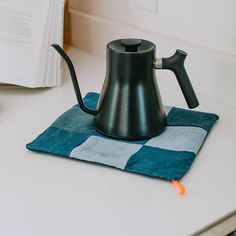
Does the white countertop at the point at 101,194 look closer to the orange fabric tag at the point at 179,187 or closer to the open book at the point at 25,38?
the orange fabric tag at the point at 179,187

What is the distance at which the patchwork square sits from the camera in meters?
0.81

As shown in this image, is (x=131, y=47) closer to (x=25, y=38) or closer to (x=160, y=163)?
(x=160, y=163)

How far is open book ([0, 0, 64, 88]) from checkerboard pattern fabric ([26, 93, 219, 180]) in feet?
0.61

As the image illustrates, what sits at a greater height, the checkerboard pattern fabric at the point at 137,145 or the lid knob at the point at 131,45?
the lid knob at the point at 131,45

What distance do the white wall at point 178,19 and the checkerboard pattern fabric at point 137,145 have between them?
6.8 inches

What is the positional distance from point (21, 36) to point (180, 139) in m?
0.43

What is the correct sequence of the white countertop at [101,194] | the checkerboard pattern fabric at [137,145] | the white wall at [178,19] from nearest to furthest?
the white countertop at [101,194], the checkerboard pattern fabric at [137,145], the white wall at [178,19]

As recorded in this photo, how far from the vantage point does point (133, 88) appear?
2.68 ft

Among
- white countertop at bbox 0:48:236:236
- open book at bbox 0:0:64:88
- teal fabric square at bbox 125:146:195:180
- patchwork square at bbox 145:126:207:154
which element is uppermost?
open book at bbox 0:0:64:88

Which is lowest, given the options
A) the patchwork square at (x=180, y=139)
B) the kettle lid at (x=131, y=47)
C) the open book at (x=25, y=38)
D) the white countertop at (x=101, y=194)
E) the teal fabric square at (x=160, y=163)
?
the white countertop at (x=101, y=194)

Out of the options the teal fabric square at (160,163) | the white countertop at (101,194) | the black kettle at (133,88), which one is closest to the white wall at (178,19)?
the white countertop at (101,194)

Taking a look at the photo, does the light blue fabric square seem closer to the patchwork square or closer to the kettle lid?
the patchwork square

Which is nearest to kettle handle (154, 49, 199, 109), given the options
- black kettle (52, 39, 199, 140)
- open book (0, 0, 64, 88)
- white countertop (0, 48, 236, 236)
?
black kettle (52, 39, 199, 140)

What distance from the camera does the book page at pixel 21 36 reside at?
105 centimetres
